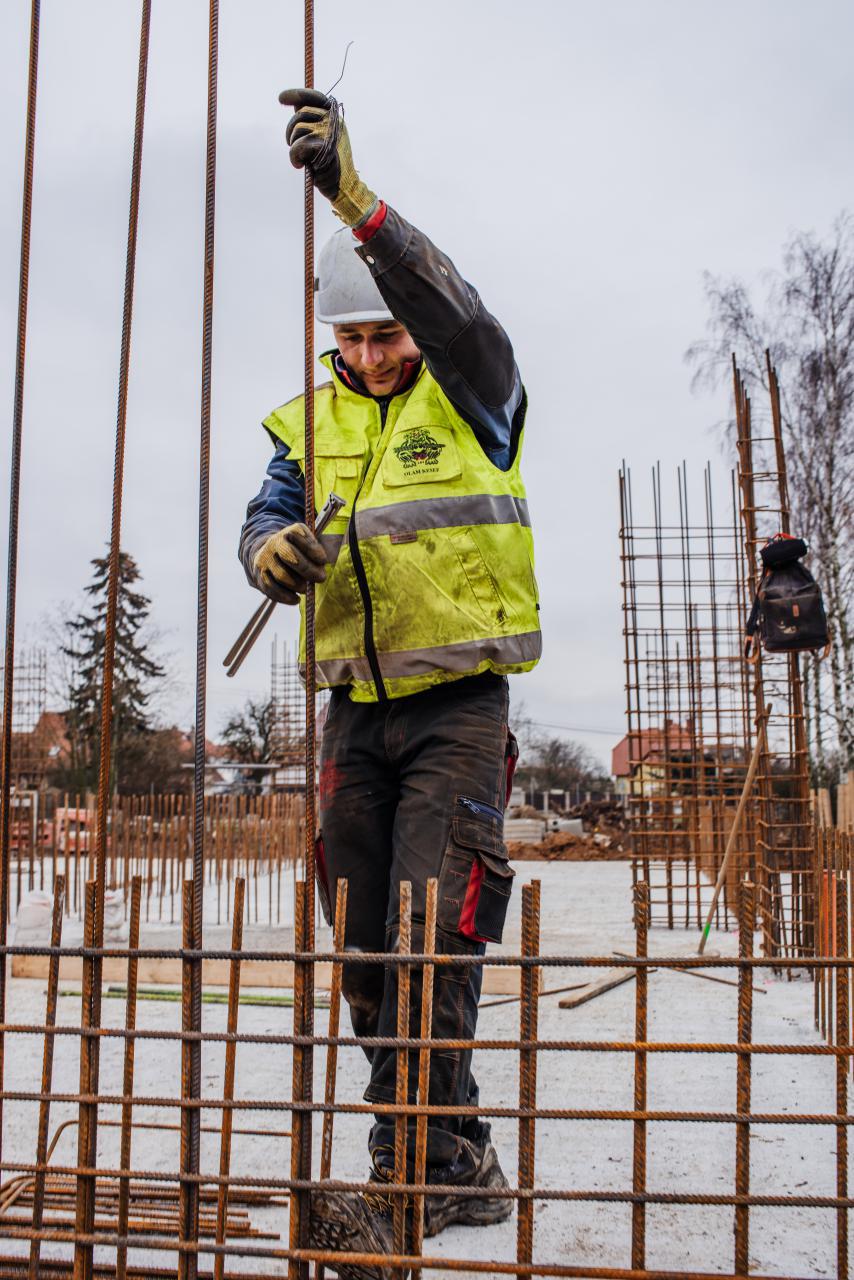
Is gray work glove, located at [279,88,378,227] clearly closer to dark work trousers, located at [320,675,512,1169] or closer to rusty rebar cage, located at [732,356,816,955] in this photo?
dark work trousers, located at [320,675,512,1169]

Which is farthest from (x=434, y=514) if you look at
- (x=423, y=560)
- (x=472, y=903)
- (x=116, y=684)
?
(x=116, y=684)

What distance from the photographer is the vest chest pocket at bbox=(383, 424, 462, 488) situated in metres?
2.23

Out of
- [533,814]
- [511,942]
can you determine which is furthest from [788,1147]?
[533,814]

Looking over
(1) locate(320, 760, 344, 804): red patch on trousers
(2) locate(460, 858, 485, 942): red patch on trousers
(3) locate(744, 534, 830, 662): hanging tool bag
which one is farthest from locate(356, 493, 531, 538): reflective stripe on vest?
(3) locate(744, 534, 830, 662): hanging tool bag

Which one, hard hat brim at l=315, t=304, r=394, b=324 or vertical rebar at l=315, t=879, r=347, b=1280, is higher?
hard hat brim at l=315, t=304, r=394, b=324

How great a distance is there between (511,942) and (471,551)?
5.71m

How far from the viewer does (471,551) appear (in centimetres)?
220

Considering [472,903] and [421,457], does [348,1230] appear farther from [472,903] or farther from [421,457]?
[421,457]

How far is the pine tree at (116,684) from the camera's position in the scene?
2744 cm

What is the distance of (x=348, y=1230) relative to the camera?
5.22ft

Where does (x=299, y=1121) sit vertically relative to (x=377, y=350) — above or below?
below

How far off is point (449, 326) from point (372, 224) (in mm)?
239

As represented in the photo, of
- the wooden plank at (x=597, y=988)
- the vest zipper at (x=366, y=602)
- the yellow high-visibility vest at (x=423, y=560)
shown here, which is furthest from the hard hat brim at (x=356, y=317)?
the wooden plank at (x=597, y=988)

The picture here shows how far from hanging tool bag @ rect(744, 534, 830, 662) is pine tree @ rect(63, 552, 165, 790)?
2223cm
